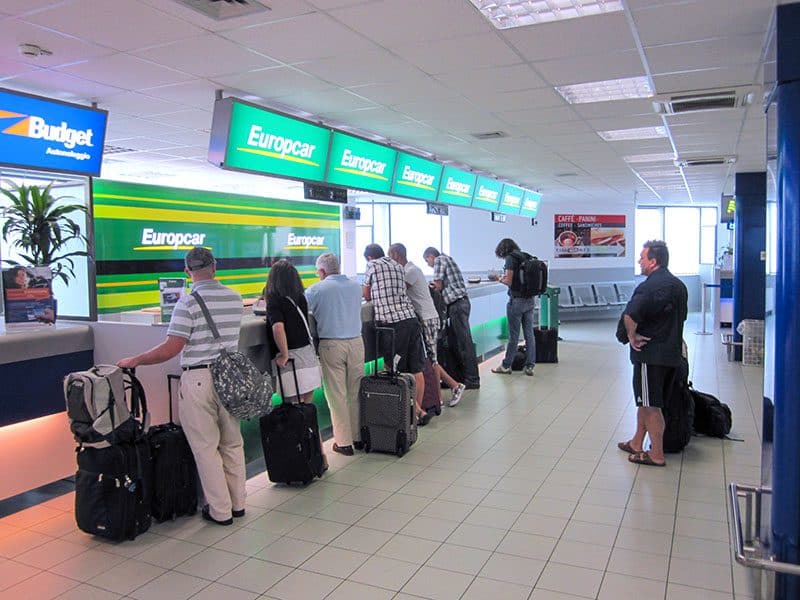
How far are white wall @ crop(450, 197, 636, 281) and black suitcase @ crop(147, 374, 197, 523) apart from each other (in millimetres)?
11610

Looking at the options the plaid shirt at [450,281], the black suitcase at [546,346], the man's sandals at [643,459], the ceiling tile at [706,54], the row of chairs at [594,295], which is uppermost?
the ceiling tile at [706,54]

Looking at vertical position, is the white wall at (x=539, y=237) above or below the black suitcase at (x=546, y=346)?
above

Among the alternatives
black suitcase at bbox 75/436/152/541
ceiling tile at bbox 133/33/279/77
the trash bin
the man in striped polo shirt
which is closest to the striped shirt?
the man in striped polo shirt

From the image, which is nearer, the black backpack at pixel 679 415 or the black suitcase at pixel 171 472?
the black suitcase at pixel 171 472

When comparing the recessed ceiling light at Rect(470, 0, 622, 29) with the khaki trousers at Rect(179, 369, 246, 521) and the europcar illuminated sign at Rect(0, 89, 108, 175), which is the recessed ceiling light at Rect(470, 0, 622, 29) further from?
the europcar illuminated sign at Rect(0, 89, 108, 175)

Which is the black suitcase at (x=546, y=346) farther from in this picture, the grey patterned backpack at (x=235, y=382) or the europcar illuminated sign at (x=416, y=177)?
the grey patterned backpack at (x=235, y=382)

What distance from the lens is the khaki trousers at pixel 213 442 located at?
3.64m

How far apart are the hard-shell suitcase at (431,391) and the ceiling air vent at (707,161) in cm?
484

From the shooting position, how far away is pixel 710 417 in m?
5.35

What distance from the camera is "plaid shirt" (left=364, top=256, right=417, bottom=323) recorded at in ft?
17.9

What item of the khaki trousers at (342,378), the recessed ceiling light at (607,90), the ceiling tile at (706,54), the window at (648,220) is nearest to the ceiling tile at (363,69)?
the recessed ceiling light at (607,90)

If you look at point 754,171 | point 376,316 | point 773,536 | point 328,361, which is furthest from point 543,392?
point 754,171

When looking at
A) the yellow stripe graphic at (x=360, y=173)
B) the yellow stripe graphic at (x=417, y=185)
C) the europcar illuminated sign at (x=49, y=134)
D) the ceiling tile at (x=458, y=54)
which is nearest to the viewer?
the ceiling tile at (x=458, y=54)

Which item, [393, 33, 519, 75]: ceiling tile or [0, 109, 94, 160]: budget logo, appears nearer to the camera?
[393, 33, 519, 75]: ceiling tile
